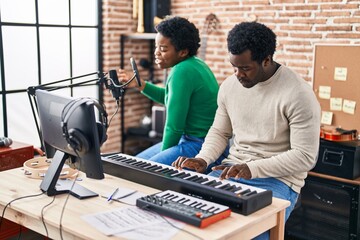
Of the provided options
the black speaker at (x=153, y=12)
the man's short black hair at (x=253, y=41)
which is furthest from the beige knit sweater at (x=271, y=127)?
the black speaker at (x=153, y=12)

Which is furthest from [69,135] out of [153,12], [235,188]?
[153,12]

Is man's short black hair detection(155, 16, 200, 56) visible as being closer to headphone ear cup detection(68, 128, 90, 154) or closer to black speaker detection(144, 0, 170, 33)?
headphone ear cup detection(68, 128, 90, 154)

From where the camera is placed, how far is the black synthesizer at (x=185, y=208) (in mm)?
1636

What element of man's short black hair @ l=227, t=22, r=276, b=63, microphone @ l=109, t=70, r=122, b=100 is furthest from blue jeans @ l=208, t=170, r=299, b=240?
microphone @ l=109, t=70, r=122, b=100

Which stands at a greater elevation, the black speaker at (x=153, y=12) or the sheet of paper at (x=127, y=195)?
the black speaker at (x=153, y=12)

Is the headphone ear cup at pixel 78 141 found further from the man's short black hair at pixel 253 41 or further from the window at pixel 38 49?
the window at pixel 38 49

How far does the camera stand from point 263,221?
1.80 m

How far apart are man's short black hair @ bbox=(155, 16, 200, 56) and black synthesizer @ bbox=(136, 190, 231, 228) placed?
124 cm

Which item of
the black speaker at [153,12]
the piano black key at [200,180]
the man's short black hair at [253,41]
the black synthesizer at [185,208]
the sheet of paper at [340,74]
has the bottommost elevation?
the black synthesizer at [185,208]

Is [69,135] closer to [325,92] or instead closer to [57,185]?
[57,185]

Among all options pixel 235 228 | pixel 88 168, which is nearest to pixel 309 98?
pixel 235 228

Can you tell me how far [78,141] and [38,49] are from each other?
2.46 meters

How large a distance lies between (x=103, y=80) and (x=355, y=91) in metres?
1.93

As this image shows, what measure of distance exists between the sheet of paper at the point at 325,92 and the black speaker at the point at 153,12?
1.68m
